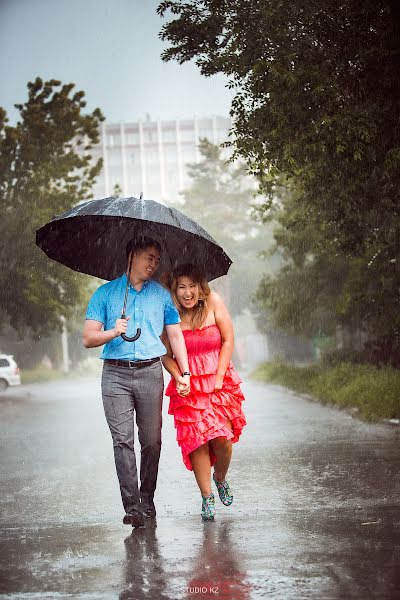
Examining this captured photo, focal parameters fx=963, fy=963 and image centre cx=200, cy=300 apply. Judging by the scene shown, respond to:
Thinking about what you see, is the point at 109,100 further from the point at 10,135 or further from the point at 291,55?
the point at 291,55

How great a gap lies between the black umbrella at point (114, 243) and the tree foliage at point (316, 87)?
4566 mm

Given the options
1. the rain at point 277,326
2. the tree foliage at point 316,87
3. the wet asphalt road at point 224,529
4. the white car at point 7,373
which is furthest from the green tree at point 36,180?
the wet asphalt road at point 224,529

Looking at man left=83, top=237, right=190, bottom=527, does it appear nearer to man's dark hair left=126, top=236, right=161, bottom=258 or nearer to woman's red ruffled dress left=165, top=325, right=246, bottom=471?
man's dark hair left=126, top=236, right=161, bottom=258

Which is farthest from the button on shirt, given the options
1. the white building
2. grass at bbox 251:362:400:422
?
the white building

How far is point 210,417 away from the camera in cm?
684

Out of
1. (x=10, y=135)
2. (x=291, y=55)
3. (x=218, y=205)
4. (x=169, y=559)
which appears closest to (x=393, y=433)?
(x=291, y=55)

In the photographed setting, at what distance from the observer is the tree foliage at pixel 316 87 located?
11.7 metres

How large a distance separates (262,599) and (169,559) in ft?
3.45

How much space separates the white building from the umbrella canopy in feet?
465

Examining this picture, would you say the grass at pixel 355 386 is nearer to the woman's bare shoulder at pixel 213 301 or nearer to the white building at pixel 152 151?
the woman's bare shoulder at pixel 213 301

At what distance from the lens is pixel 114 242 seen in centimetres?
727

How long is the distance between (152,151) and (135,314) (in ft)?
479

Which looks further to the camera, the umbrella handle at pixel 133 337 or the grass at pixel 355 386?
the grass at pixel 355 386

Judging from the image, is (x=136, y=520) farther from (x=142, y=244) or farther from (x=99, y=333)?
(x=142, y=244)
